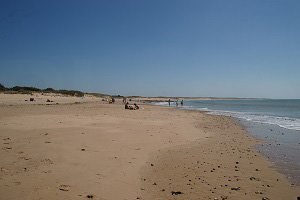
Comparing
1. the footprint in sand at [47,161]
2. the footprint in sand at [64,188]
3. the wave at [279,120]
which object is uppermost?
the footprint in sand at [47,161]

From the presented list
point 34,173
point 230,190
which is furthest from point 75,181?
point 230,190

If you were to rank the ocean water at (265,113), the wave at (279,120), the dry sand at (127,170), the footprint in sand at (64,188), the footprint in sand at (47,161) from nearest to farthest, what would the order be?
the footprint in sand at (64,188) < the dry sand at (127,170) < the footprint in sand at (47,161) < the wave at (279,120) < the ocean water at (265,113)

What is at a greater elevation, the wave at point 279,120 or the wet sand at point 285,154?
the wave at point 279,120

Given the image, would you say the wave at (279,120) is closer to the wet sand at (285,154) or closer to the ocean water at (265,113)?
the ocean water at (265,113)

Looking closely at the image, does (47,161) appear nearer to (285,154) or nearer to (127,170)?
(127,170)

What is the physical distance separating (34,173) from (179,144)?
7.01 metres

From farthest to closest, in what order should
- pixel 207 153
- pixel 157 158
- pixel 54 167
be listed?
1. pixel 207 153
2. pixel 157 158
3. pixel 54 167

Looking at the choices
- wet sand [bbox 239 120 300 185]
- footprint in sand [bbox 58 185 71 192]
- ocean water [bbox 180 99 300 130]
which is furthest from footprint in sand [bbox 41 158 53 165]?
ocean water [bbox 180 99 300 130]

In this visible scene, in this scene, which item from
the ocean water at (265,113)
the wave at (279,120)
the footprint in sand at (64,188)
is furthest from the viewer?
the ocean water at (265,113)

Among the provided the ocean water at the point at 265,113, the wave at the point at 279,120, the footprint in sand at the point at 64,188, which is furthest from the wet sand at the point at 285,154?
the ocean water at the point at 265,113

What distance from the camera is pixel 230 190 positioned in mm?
6637

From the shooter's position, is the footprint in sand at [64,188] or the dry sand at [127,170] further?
the dry sand at [127,170]

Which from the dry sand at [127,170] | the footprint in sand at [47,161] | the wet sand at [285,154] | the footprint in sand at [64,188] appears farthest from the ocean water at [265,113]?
the footprint in sand at [64,188]

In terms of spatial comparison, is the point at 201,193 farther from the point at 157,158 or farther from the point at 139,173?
the point at 157,158
